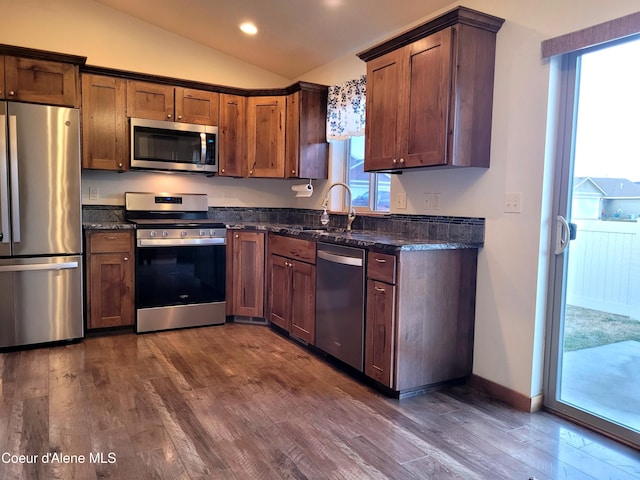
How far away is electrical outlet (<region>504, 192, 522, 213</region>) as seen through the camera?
8.36 feet

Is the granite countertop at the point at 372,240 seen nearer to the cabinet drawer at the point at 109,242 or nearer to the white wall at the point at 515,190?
the cabinet drawer at the point at 109,242

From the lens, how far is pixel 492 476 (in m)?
1.87

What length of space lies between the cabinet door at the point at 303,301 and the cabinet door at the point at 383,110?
904mm

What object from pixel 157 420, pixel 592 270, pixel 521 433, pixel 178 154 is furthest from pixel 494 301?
pixel 178 154

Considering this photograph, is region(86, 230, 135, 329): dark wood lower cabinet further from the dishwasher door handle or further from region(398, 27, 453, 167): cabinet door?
region(398, 27, 453, 167): cabinet door

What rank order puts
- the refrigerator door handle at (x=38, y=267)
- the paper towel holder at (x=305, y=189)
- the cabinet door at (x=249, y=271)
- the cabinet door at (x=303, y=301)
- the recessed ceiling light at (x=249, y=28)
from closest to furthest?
the refrigerator door handle at (x=38, y=267) → the cabinet door at (x=303, y=301) → the recessed ceiling light at (x=249, y=28) → the cabinet door at (x=249, y=271) → the paper towel holder at (x=305, y=189)

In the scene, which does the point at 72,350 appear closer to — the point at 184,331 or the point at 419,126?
the point at 184,331

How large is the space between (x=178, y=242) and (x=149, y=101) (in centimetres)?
129

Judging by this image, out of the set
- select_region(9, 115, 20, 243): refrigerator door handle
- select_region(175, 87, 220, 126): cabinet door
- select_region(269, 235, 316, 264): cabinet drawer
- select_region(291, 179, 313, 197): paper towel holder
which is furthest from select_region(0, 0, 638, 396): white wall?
select_region(9, 115, 20, 243): refrigerator door handle

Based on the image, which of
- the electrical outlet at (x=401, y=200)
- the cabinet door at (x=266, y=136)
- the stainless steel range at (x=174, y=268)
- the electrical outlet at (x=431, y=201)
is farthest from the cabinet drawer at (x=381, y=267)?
the cabinet door at (x=266, y=136)

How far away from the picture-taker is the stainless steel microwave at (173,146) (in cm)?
393

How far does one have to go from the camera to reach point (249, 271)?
13.5ft

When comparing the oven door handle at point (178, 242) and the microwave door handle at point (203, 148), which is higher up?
the microwave door handle at point (203, 148)

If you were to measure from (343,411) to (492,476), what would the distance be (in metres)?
0.83
